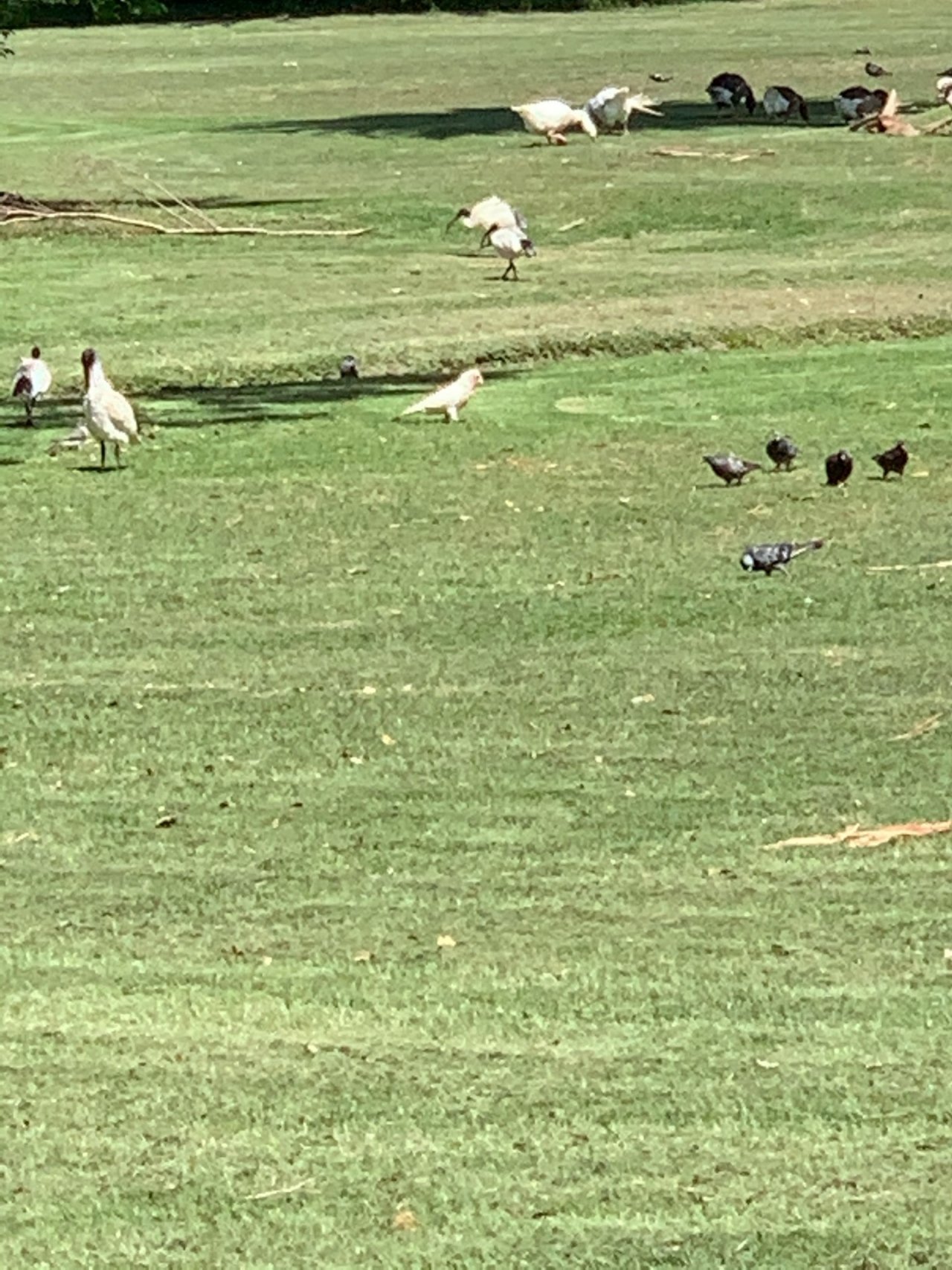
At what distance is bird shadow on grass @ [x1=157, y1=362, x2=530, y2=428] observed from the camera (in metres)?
18.1

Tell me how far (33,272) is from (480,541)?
37.4 ft

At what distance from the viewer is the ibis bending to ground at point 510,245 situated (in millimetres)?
23250

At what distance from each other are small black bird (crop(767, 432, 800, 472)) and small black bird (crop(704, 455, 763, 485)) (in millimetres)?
131

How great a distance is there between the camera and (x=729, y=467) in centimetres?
1496

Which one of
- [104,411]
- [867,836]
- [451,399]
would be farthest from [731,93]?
[867,836]

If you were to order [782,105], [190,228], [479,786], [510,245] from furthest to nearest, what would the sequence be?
1. [782,105]
2. [190,228]
3. [510,245]
4. [479,786]

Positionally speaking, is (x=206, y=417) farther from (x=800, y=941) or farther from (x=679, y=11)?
(x=679, y=11)

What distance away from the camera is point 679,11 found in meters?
55.9

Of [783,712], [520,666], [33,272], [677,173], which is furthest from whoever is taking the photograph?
[677,173]

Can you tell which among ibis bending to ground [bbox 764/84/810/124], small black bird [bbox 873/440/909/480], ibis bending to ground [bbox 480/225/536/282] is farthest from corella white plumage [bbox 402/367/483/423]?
ibis bending to ground [bbox 764/84/810/124]

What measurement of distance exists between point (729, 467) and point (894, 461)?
765mm

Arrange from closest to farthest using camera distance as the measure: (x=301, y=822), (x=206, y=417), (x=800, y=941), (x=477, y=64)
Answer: (x=800, y=941), (x=301, y=822), (x=206, y=417), (x=477, y=64)

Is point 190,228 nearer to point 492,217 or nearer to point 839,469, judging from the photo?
point 492,217

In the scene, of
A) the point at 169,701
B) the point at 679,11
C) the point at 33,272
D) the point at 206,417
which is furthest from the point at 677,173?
the point at 679,11
